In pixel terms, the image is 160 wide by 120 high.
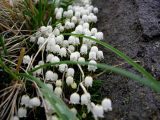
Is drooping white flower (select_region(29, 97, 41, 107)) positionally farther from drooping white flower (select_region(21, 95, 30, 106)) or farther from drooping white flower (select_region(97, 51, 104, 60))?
drooping white flower (select_region(97, 51, 104, 60))

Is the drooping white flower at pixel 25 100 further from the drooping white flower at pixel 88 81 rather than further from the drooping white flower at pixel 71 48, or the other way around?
the drooping white flower at pixel 71 48

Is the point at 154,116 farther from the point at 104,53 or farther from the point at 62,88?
the point at 104,53

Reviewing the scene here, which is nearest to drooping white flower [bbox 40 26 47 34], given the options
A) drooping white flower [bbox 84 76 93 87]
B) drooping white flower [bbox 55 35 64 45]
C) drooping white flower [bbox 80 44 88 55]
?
drooping white flower [bbox 55 35 64 45]

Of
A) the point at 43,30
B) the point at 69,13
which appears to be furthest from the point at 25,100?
the point at 69,13

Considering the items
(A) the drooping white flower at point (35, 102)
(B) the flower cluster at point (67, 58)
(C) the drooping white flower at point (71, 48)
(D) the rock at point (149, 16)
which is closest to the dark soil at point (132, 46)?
(D) the rock at point (149, 16)

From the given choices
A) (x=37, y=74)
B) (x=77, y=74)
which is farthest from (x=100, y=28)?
(x=37, y=74)

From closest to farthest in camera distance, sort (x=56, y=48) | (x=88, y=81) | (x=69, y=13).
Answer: (x=88, y=81)
(x=56, y=48)
(x=69, y=13)

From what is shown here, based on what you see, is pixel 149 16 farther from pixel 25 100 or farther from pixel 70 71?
pixel 25 100
